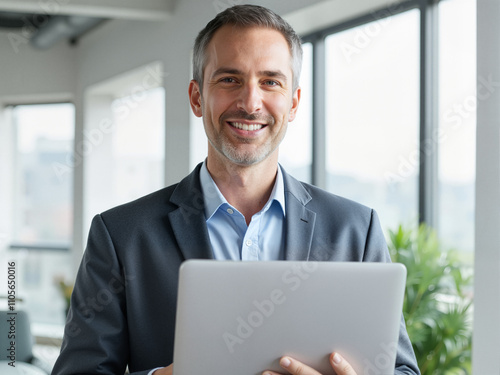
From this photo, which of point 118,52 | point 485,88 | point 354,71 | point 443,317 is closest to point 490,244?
point 485,88

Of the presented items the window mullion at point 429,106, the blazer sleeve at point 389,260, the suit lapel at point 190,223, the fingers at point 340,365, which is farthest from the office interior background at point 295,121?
the fingers at point 340,365

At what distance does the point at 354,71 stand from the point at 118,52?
118 inches

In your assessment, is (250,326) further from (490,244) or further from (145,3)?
(145,3)

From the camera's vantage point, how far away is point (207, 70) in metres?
1.58

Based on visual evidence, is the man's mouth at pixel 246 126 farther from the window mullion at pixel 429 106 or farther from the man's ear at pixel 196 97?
the window mullion at pixel 429 106

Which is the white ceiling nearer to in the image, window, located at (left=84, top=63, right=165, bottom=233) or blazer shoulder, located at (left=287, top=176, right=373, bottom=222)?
window, located at (left=84, top=63, right=165, bottom=233)

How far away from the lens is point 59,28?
247 inches

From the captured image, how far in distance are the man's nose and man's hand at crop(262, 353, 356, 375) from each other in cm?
63

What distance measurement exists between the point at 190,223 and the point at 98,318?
0.31 m

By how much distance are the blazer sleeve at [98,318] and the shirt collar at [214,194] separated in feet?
0.86

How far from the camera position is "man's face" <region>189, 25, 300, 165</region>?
150cm

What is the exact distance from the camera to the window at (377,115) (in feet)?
13.1

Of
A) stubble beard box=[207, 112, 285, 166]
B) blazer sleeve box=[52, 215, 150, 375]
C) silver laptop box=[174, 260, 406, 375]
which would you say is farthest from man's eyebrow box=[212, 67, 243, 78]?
silver laptop box=[174, 260, 406, 375]

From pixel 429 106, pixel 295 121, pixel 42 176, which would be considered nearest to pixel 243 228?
pixel 429 106
